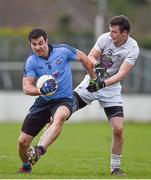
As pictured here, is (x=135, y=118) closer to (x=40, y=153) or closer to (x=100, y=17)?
(x=100, y=17)

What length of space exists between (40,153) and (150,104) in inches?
1041

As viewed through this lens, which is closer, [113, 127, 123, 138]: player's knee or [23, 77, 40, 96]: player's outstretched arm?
[23, 77, 40, 96]: player's outstretched arm

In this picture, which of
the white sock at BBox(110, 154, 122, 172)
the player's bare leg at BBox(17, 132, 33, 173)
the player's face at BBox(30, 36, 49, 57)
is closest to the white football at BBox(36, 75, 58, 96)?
the player's face at BBox(30, 36, 49, 57)

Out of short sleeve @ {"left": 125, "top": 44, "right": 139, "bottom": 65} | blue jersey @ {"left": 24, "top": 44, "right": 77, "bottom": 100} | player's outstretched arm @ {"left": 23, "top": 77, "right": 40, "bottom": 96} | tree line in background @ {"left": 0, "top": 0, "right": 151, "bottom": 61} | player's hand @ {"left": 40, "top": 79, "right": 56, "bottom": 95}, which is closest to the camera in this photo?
player's hand @ {"left": 40, "top": 79, "right": 56, "bottom": 95}

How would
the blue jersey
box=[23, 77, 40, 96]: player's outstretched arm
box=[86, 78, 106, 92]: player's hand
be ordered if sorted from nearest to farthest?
box=[23, 77, 40, 96]: player's outstretched arm → the blue jersey → box=[86, 78, 106, 92]: player's hand

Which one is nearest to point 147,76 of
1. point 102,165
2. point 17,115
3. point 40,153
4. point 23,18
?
point 17,115

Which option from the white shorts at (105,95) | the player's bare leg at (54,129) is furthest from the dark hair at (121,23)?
the player's bare leg at (54,129)

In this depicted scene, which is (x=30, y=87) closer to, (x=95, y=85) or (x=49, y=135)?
(x=49, y=135)

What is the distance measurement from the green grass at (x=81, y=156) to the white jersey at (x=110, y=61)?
1257mm

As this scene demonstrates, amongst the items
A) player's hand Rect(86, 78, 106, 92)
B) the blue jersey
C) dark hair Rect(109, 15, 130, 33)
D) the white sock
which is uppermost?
dark hair Rect(109, 15, 130, 33)

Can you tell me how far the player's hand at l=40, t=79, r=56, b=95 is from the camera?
14257mm

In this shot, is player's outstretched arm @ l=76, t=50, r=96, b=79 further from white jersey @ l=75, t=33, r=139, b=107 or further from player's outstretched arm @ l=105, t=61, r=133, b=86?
white jersey @ l=75, t=33, r=139, b=107

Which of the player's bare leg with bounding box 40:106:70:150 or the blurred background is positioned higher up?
the player's bare leg with bounding box 40:106:70:150

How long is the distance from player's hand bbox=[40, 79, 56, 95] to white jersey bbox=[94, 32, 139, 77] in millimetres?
1529
